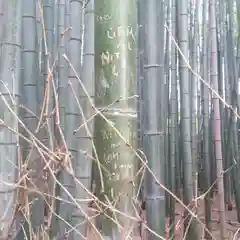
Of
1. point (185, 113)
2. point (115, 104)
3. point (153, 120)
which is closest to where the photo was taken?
point (115, 104)

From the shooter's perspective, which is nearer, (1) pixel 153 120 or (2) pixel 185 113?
(1) pixel 153 120

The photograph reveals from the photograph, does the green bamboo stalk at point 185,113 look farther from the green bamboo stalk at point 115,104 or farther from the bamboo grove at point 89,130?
the green bamboo stalk at point 115,104

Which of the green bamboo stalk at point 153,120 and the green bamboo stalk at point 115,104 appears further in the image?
the green bamboo stalk at point 153,120

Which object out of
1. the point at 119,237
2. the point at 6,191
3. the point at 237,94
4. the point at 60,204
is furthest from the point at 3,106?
the point at 237,94

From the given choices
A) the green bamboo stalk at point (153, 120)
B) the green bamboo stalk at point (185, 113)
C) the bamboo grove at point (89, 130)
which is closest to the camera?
the bamboo grove at point (89, 130)

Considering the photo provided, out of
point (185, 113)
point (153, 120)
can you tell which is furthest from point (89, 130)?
point (185, 113)

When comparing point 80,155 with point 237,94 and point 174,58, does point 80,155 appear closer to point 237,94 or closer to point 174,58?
point 174,58

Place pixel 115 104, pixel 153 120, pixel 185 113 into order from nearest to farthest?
1. pixel 115 104
2. pixel 153 120
3. pixel 185 113

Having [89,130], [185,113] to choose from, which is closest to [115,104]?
[89,130]

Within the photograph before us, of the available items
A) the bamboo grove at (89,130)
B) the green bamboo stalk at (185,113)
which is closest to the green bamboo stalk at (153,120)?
the bamboo grove at (89,130)

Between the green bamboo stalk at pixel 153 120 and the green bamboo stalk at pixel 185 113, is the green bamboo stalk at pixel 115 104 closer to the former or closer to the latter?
the green bamboo stalk at pixel 153 120

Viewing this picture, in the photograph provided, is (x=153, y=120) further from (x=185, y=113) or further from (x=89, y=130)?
(x=185, y=113)

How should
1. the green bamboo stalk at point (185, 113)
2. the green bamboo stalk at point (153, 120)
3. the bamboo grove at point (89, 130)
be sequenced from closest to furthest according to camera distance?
the bamboo grove at point (89, 130) → the green bamboo stalk at point (153, 120) → the green bamboo stalk at point (185, 113)

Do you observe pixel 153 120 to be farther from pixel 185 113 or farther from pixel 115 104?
pixel 185 113
